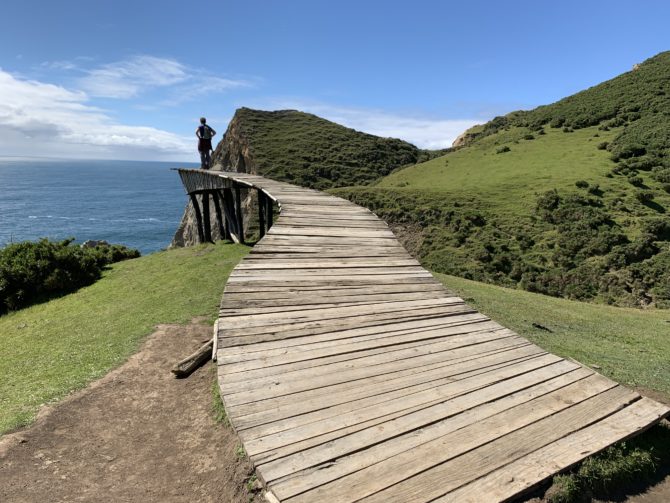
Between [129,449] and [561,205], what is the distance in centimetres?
2893

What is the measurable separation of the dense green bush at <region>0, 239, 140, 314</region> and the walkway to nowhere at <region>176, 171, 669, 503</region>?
11.8 meters

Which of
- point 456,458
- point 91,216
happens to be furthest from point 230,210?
point 91,216

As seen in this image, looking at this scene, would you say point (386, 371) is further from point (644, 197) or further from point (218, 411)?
point (644, 197)

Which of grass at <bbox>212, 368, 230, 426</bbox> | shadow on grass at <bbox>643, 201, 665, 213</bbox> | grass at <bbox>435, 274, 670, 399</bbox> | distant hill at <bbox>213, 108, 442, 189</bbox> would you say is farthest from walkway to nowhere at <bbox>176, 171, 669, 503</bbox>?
distant hill at <bbox>213, 108, 442, 189</bbox>

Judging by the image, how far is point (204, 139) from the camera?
792 inches

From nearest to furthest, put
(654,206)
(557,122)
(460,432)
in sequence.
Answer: (460,432)
(654,206)
(557,122)

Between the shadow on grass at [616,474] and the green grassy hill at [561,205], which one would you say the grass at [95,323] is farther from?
the green grassy hill at [561,205]

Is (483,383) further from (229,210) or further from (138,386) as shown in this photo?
(229,210)

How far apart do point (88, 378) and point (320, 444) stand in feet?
18.3

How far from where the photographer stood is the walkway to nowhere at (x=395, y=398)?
292 centimetres

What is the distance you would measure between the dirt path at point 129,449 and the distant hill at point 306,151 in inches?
1553

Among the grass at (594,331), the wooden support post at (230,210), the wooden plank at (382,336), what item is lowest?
the grass at (594,331)

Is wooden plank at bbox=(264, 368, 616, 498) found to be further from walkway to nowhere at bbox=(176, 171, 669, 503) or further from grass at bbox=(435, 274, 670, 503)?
grass at bbox=(435, 274, 670, 503)

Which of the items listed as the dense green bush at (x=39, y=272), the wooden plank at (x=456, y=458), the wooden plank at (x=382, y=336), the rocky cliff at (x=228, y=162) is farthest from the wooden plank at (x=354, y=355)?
the rocky cliff at (x=228, y=162)
